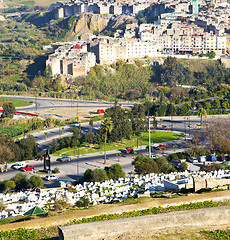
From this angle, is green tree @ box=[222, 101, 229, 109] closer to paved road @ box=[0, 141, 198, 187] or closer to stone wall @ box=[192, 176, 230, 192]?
paved road @ box=[0, 141, 198, 187]

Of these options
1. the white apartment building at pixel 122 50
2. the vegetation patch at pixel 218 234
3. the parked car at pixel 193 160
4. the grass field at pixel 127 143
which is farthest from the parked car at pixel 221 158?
the white apartment building at pixel 122 50

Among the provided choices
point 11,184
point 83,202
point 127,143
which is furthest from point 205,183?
point 127,143

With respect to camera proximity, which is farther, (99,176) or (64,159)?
(64,159)

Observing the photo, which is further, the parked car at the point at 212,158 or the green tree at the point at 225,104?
the green tree at the point at 225,104

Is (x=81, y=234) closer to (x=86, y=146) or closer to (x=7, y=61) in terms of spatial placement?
(x=86, y=146)

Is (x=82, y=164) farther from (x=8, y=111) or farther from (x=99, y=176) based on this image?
(x=8, y=111)

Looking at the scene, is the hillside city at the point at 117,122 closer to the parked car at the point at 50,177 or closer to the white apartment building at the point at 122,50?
the parked car at the point at 50,177
